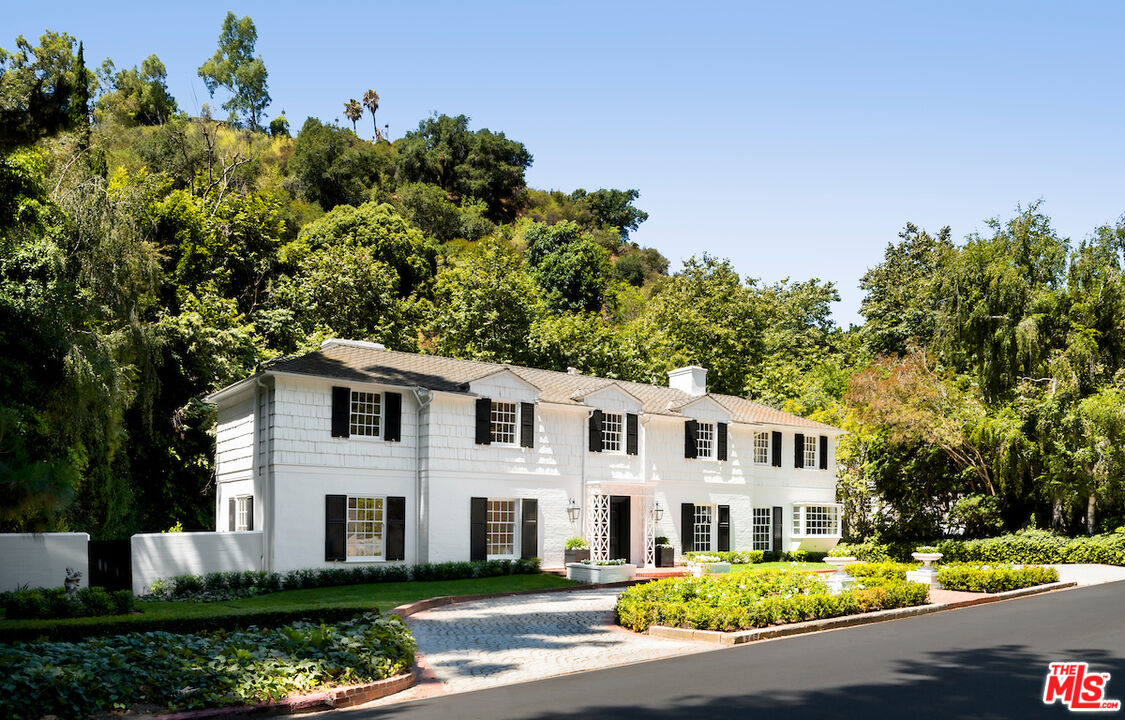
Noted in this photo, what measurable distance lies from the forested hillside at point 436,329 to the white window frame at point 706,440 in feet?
24.7

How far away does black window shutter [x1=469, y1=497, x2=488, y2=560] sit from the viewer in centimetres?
2709

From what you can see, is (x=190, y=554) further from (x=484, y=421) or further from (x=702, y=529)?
(x=702, y=529)

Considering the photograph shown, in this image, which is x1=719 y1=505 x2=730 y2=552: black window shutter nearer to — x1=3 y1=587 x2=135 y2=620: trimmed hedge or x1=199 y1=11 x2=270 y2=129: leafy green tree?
x1=3 y1=587 x2=135 y2=620: trimmed hedge

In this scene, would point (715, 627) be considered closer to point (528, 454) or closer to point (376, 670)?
point (376, 670)

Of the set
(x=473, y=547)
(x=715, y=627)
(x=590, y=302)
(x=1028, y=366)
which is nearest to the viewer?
(x=715, y=627)

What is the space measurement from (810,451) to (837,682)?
26.7 m

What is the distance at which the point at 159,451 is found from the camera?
111ft

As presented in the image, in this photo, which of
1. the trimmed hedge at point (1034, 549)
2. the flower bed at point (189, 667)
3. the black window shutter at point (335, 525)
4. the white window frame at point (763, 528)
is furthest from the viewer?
the white window frame at point (763, 528)

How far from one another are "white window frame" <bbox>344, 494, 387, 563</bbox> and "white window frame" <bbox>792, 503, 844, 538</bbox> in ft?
56.9

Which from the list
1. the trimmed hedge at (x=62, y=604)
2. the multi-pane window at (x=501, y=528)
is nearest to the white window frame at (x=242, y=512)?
→ the multi-pane window at (x=501, y=528)

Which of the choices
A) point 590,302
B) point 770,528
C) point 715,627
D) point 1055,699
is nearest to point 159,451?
point 770,528

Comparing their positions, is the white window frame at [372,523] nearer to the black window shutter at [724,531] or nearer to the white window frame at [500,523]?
the white window frame at [500,523]

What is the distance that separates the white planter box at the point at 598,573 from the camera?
25484mm

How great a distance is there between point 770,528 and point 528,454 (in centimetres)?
1169
